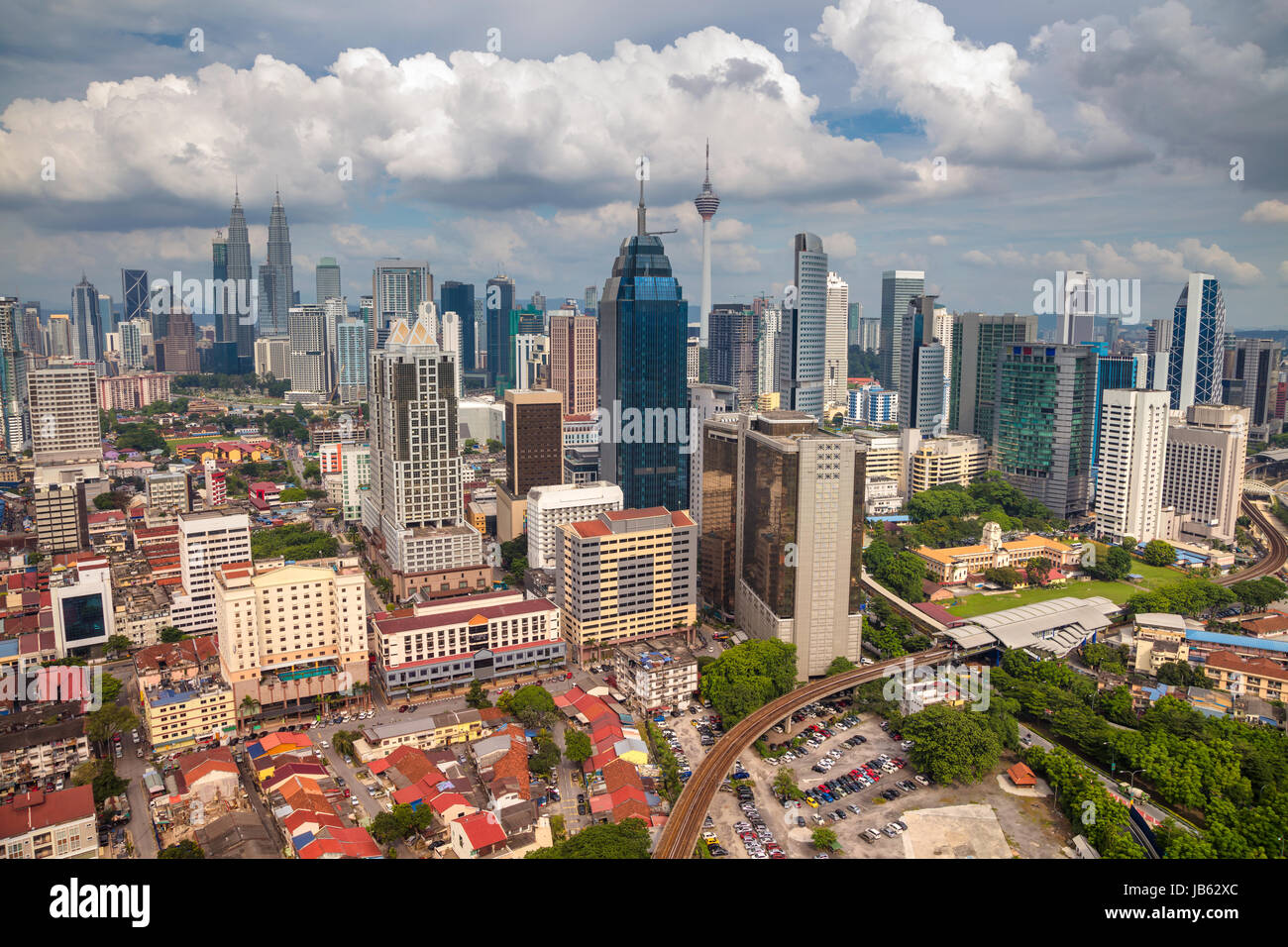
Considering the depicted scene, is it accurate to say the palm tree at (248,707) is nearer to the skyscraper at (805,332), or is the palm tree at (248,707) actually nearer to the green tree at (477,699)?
the green tree at (477,699)

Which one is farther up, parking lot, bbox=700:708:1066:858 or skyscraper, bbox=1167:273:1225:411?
skyscraper, bbox=1167:273:1225:411

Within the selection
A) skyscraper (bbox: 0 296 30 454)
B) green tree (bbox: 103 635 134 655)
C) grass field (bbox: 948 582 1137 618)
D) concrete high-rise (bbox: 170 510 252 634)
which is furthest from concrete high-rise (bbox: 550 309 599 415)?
green tree (bbox: 103 635 134 655)

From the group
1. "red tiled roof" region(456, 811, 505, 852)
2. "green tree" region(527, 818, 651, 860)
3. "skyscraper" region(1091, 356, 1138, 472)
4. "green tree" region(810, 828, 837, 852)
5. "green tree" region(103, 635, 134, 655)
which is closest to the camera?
"green tree" region(527, 818, 651, 860)

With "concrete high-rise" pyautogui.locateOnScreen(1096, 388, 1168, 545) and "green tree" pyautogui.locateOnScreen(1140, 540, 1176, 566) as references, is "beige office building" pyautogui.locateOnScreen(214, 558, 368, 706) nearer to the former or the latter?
"green tree" pyautogui.locateOnScreen(1140, 540, 1176, 566)

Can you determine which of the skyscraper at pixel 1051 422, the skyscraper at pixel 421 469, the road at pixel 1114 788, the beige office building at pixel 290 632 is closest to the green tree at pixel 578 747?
the beige office building at pixel 290 632

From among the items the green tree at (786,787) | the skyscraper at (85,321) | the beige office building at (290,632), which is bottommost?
the green tree at (786,787)

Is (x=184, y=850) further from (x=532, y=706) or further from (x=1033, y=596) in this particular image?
(x=1033, y=596)

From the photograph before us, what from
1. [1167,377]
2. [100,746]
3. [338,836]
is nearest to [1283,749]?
[338,836]
